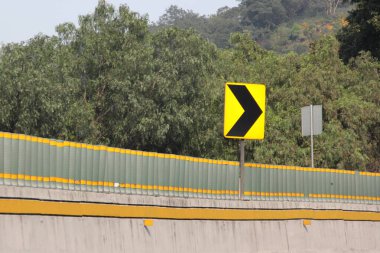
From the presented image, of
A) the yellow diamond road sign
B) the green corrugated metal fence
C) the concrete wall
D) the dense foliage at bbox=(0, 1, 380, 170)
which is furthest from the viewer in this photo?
the dense foliage at bbox=(0, 1, 380, 170)

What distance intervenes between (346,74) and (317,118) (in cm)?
→ 3296

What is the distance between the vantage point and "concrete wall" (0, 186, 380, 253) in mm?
13969

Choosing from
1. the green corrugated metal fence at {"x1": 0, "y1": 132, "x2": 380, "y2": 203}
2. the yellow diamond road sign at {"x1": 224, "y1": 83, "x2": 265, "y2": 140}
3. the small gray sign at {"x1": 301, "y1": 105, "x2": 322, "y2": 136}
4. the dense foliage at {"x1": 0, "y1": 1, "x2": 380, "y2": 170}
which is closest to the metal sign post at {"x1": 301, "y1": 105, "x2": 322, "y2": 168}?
the small gray sign at {"x1": 301, "y1": 105, "x2": 322, "y2": 136}

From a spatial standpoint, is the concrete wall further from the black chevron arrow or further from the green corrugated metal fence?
the black chevron arrow

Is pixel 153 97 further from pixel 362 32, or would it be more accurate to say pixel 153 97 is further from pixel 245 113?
pixel 245 113

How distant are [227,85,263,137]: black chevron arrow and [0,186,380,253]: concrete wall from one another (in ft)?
5.35

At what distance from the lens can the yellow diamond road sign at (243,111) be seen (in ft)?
64.6

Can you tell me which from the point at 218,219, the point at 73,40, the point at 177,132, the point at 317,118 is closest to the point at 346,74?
the point at 177,132

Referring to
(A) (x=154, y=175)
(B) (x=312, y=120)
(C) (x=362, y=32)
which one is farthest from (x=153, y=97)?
(A) (x=154, y=175)

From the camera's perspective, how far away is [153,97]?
50.8 meters

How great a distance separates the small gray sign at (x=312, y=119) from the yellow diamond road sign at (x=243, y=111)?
635 cm

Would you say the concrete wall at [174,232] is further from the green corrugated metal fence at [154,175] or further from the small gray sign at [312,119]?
the small gray sign at [312,119]

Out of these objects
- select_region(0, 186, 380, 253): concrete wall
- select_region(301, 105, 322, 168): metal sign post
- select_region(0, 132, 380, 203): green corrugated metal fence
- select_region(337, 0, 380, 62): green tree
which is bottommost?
select_region(0, 186, 380, 253): concrete wall

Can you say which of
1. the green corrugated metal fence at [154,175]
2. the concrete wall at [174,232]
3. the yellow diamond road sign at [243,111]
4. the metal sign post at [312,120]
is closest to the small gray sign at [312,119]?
the metal sign post at [312,120]
